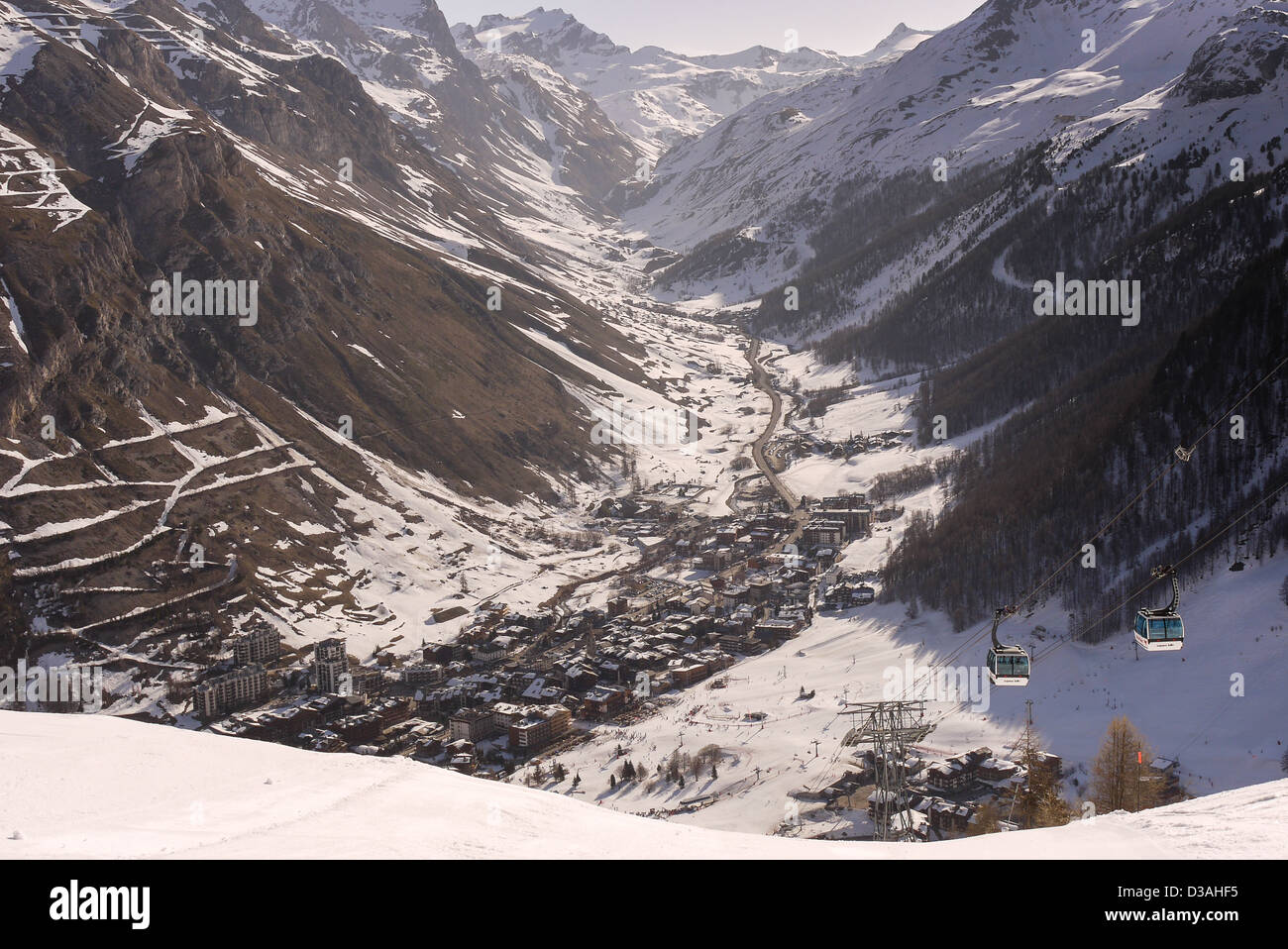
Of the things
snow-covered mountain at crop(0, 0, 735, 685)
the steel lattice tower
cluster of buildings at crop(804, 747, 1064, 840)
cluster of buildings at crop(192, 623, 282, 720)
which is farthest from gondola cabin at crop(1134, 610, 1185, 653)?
snow-covered mountain at crop(0, 0, 735, 685)

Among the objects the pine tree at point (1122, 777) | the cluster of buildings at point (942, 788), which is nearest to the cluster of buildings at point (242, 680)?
the cluster of buildings at point (942, 788)

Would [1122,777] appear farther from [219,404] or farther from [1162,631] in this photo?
[219,404]

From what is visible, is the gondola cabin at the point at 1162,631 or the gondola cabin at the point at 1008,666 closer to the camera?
the gondola cabin at the point at 1162,631

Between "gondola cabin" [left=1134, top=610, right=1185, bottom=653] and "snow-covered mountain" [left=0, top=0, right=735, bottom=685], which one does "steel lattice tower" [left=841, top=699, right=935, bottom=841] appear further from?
"snow-covered mountain" [left=0, top=0, right=735, bottom=685]

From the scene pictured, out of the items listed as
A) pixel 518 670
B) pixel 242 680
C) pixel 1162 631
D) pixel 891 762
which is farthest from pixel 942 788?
pixel 242 680

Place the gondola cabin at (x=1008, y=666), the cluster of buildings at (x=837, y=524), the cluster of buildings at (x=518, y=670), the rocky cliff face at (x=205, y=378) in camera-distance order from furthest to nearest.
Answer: the cluster of buildings at (x=837, y=524), the rocky cliff face at (x=205, y=378), the cluster of buildings at (x=518, y=670), the gondola cabin at (x=1008, y=666)

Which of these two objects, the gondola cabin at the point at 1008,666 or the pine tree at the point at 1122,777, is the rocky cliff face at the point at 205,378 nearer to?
the pine tree at the point at 1122,777

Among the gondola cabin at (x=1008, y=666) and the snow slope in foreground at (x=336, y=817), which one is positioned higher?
the gondola cabin at (x=1008, y=666)

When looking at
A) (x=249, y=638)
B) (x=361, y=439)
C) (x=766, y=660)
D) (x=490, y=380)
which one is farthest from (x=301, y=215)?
(x=766, y=660)
